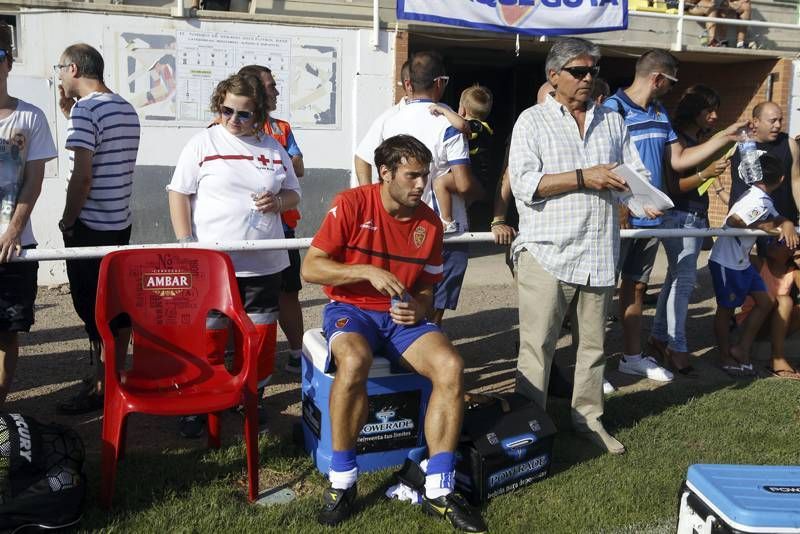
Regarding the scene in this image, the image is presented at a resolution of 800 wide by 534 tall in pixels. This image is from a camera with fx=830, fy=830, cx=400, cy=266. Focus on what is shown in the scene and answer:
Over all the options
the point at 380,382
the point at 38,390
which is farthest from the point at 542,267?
the point at 38,390

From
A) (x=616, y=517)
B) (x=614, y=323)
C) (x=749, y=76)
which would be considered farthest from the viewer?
(x=749, y=76)

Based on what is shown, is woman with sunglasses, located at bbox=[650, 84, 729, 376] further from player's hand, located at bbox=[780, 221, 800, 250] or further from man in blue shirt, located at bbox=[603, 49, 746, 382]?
player's hand, located at bbox=[780, 221, 800, 250]

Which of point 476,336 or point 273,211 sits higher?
point 273,211

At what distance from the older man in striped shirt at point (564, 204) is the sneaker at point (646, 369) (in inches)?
57.1

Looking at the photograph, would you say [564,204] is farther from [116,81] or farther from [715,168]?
[116,81]

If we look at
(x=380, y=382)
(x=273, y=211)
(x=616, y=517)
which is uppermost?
(x=273, y=211)

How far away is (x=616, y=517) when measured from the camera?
377 cm

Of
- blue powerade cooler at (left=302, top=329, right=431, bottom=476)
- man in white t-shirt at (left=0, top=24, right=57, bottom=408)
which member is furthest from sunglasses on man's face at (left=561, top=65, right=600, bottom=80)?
man in white t-shirt at (left=0, top=24, right=57, bottom=408)

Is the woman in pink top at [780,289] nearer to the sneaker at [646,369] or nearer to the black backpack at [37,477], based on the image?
the sneaker at [646,369]

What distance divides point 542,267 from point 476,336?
8.74 feet

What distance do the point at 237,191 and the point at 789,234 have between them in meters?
3.78

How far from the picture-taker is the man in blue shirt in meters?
5.36

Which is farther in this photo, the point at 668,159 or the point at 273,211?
the point at 668,159

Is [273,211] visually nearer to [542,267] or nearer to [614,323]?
[542,267]
